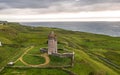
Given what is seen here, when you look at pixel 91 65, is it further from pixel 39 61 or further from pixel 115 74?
pixel 39 61

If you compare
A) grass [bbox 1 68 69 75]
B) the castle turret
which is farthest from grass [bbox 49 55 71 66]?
grass [bbox 1 68 69 75]

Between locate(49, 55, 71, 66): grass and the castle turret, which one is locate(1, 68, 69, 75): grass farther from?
the castle turret

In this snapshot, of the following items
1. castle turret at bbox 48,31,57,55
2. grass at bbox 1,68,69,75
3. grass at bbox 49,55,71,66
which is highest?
castle turret at bbox 48,31,57,55

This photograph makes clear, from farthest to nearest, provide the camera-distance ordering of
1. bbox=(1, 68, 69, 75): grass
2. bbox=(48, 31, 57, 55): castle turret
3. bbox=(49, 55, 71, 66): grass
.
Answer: bbox=(48, 31, 57, 55): castle turret
bbox=(49, 55, 71, 66): grass
bbox=(1, 68, 69, 75): grass

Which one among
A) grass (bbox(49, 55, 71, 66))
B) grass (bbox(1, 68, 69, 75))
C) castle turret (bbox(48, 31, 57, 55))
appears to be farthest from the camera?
castle turret (bbox(48, 31, 57, 55))

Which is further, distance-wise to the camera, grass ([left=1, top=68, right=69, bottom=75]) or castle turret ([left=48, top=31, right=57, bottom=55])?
castle turret ([left=48, top=31, right=57, bottom=55])

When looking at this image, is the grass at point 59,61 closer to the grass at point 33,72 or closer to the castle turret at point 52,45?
the castle turret at point 52,45

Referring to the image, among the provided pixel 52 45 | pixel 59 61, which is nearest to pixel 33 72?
pixel 59 61

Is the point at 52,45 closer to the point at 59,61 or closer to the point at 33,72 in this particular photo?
the point at 59,61

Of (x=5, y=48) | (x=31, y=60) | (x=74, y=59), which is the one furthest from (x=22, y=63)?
(x=5, y=48)

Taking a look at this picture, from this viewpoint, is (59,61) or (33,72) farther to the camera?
(59,61)

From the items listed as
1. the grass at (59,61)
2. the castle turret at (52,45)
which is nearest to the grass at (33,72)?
the grass at (59,61)
